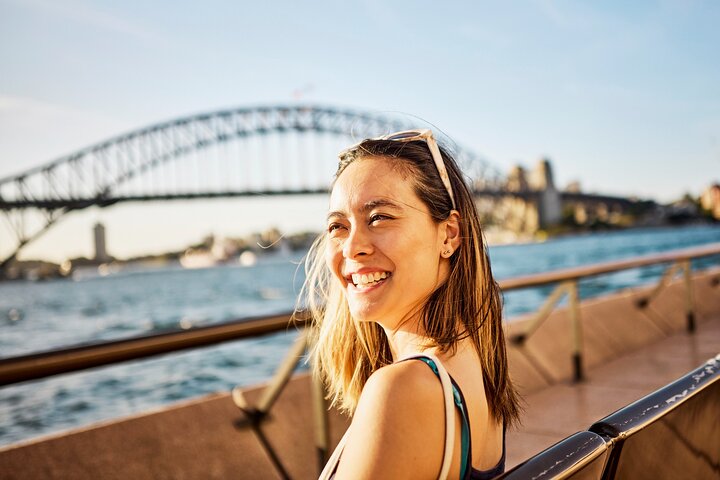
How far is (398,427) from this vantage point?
816 millimetres

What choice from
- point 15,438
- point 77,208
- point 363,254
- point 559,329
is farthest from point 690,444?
point 77,208

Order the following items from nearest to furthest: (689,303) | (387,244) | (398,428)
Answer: (398,428) < (387,244) < (689,303)

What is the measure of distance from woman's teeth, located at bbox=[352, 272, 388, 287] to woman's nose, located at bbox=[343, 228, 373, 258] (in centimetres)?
4

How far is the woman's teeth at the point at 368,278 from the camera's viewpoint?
3.75 feet

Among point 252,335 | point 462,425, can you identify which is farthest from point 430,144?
point 252,335

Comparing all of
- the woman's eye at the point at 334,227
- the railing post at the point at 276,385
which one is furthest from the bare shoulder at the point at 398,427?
the railing post at the point at 276,385

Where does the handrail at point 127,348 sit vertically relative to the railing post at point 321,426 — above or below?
above

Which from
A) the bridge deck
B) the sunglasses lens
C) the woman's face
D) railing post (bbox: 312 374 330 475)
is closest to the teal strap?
the woman's face

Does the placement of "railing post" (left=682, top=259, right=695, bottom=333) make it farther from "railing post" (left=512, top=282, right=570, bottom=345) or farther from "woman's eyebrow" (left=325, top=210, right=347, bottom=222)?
"woman's eyebrow" (left=325, top=210, right=347, bottom=222)

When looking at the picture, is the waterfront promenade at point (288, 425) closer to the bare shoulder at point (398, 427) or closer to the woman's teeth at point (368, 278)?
the woman's teeth at point (368, 278)

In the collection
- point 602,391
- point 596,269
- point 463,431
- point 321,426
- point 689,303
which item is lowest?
point 602,391

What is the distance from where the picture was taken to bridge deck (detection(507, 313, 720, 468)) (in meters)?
3.37

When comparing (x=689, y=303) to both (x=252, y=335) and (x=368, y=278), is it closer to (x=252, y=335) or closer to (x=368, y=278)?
(x=252, y=335)

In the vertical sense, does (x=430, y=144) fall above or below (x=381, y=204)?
above
